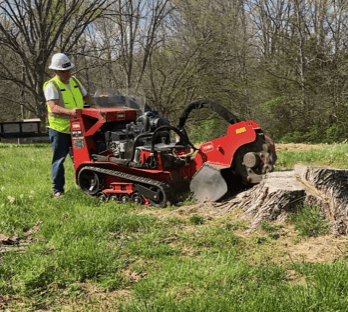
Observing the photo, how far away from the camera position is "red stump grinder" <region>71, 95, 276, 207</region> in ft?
17.0

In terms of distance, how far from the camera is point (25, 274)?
3395 mm

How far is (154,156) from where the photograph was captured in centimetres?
548

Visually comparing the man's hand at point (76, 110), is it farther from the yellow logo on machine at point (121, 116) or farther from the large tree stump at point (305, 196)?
the large tree stump at point (305, 196)

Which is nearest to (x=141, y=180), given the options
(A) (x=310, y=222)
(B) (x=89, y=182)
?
(B) (x=89, y=182)

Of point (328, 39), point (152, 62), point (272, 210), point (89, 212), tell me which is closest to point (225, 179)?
point (272, 210)

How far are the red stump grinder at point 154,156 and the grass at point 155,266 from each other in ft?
2.18

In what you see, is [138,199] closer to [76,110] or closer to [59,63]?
[76,110]

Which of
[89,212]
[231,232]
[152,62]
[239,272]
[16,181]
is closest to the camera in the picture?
[239,272]

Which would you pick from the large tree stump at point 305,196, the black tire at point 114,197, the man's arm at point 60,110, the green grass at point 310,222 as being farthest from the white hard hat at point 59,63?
the green grass at point 310,222

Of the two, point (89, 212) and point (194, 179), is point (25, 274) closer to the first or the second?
point (89, 212)

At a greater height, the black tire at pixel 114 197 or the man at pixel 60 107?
the man at pixel 60 107

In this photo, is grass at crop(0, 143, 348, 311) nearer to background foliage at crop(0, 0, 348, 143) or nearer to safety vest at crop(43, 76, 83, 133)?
safety vest at crop(43, 76, 83, 133)

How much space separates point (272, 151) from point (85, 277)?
2.85 meters

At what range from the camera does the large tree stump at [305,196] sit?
408 centimetres
